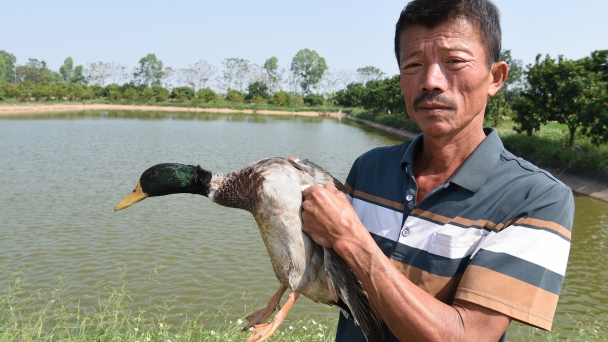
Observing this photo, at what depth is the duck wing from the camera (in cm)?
177

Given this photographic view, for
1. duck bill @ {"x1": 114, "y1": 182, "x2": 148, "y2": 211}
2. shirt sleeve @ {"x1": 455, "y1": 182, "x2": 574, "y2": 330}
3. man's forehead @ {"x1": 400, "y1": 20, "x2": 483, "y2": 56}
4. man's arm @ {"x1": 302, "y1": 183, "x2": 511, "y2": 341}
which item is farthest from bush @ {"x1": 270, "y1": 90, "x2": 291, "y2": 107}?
shirt sleeve @ {"x1": 455, "y1": 182, "x2": 574, "y2": 330}

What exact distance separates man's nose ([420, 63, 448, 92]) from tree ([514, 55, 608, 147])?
17366 millimetres

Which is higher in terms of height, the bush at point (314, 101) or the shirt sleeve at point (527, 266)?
the bush at point (314, 101)

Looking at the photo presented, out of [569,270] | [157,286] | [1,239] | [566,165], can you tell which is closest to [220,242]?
[157,286]

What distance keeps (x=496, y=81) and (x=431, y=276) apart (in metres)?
0.77

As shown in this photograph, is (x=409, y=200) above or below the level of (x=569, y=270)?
above

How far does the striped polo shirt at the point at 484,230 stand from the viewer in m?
1.34

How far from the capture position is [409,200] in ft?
5.45

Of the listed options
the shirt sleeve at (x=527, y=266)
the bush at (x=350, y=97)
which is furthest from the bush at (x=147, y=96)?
the shirt sleeve at (x=527, y=266)

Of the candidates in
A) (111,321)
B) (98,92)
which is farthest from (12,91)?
(111,321)

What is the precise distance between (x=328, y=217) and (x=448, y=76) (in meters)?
0.65

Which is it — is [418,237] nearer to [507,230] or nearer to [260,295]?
[507,230]

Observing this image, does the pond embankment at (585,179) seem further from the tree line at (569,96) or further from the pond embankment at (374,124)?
the tree line at (569,96)

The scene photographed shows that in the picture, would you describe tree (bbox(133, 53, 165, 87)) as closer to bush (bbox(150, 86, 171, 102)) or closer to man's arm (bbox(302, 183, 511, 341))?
bush (bbox(150, 86, 171, 102))
